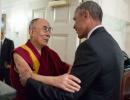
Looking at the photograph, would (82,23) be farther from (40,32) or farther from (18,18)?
(18,18)

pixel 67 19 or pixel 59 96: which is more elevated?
pixel 67 19

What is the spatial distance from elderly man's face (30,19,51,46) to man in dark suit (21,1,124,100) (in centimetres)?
51

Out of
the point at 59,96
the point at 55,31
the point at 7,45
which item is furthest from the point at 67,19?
the point at 59,96

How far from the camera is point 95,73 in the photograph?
44.4 inches

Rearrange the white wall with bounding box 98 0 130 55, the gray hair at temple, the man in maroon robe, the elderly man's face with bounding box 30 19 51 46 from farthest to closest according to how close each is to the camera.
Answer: the white wall with bounding box 98 0 130 55 < the elderly man's face with bounding box 30 19 51 46 < the man in maroon robe < the gray hair at temple

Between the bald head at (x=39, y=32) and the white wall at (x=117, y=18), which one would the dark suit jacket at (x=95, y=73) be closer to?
the bald head at (x=39, y=32)

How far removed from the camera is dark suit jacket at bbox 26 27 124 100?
44.6 inches

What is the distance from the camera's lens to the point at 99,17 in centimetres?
132

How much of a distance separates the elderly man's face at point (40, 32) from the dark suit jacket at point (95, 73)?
0.52 metres

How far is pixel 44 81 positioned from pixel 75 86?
0.78ft

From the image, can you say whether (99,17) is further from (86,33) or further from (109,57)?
(109,57)

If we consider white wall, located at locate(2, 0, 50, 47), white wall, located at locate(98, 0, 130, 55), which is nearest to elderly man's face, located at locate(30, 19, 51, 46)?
white wall, located at locate(98, 0, 130, 55)

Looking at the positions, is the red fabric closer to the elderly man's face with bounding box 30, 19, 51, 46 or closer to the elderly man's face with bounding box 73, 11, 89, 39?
the elderly man's face with bounding box 30, 19, 51, 46

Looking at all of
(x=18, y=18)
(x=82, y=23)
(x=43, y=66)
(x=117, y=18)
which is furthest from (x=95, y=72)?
(x=18, y=18)
